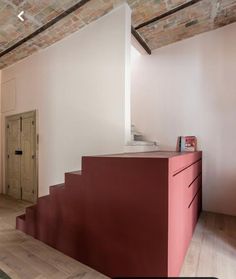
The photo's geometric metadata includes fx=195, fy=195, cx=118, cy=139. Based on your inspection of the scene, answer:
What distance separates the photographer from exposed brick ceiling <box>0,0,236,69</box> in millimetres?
2746

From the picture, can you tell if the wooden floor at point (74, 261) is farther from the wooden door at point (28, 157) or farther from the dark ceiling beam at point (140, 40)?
the dark ceiling beam at point (140, 40)

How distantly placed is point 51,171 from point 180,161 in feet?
9.09

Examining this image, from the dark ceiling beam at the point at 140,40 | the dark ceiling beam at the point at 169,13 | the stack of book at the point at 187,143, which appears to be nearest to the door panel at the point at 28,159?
the dark ceiling beam at the point at 140,40

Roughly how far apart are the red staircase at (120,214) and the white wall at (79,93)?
1064 mm

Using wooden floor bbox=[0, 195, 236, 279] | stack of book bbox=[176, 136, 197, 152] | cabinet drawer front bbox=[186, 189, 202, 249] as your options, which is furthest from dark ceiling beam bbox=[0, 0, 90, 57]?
wooden floor bbox=[0, 195, 236, 279]

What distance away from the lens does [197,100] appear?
3492mm

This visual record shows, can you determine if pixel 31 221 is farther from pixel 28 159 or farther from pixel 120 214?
pixel 28 159

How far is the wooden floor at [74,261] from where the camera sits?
5.88ft

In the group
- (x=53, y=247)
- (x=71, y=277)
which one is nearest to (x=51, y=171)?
(x=53, y=247)

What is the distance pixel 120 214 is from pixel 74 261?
32.3 inches

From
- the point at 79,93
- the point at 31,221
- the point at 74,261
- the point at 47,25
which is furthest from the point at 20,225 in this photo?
the point at 47,25

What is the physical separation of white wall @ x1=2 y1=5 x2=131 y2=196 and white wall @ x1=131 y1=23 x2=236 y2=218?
1246 millimetres

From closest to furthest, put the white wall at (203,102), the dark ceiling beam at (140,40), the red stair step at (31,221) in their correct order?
1. the red stair step at (31,221)
2. the white wall at (203,102)
3. the dark ceiling beam at (140,40)

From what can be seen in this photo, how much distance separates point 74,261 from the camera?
78.6 inches
